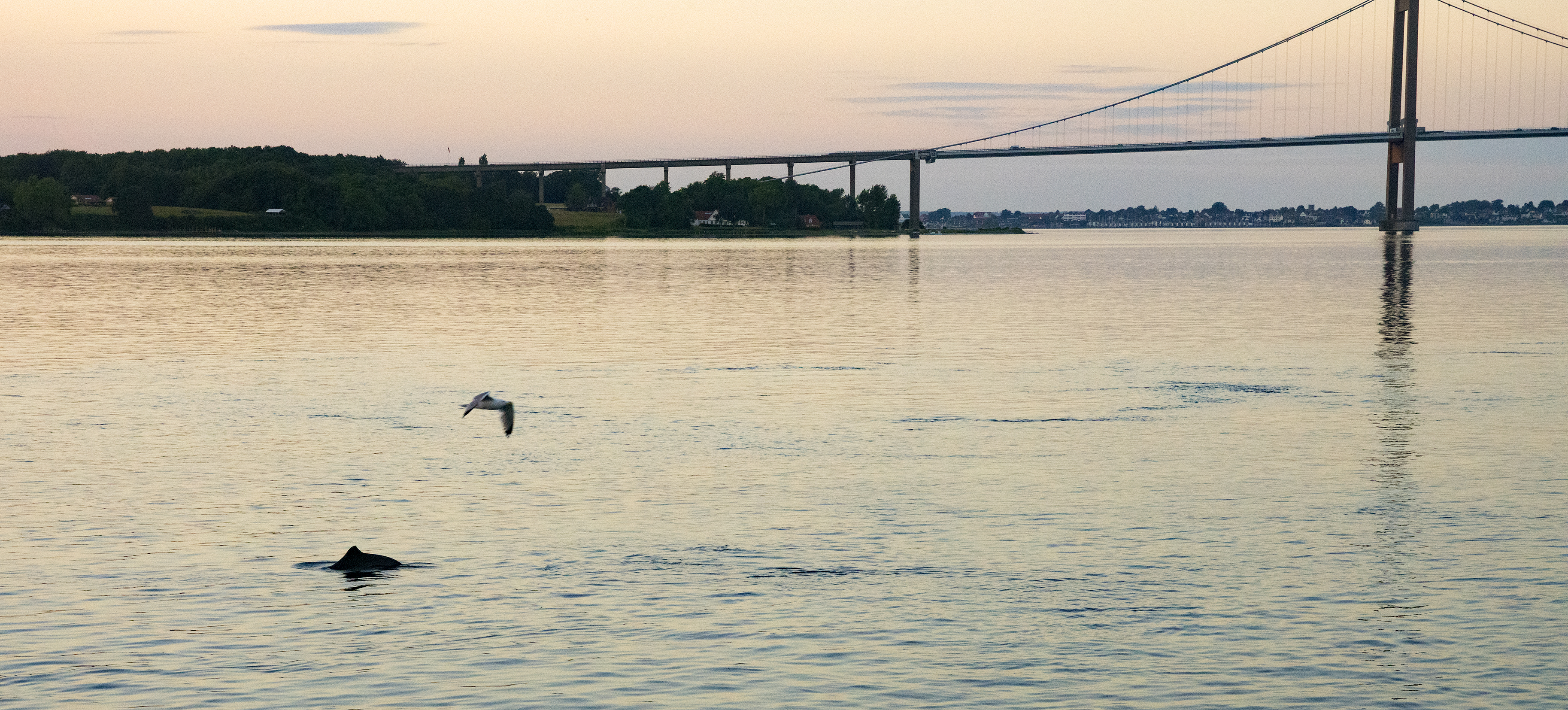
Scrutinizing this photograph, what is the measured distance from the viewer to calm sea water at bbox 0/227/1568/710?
10.1 metres

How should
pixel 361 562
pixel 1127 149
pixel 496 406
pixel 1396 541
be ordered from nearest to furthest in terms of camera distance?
pixel 361 562
pixel 1396 541
pixel 496 406
pixel 1127 149

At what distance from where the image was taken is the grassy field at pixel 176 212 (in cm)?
16550

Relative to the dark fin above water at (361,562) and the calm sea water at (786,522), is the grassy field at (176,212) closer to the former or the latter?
the calm sea water at (786,522)

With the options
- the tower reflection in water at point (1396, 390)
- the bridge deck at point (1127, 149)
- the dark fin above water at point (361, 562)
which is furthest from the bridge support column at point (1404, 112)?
the dark fin above water at point (361, 562)

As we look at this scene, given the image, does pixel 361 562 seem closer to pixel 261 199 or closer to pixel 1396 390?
pixel 1396 390

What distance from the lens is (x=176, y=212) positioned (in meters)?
168

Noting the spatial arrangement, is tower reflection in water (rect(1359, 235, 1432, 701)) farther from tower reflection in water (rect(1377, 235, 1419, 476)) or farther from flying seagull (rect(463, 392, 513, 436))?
flying seagull (rect(463, 392, 513, 436))

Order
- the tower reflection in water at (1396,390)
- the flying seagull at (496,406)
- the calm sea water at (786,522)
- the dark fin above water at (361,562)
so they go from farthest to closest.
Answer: the tower reflection in water at (1396,390) < the flying seagull at (496,406) < the dark fin above water at (361,562) < the calm sea water at (786,522)

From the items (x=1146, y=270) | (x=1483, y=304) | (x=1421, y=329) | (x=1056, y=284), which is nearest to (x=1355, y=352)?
(x=1421, y=329)

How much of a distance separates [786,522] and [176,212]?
6540 inches

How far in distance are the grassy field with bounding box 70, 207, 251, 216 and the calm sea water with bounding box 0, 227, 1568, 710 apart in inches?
5425

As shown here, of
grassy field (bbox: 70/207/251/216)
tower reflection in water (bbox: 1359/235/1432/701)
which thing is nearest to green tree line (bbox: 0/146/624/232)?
grassy field (bbox: 70/207/251/216)

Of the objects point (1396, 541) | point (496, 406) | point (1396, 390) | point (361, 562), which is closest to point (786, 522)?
point (496, 406)

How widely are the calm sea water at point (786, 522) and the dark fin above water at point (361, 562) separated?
0.13 m
